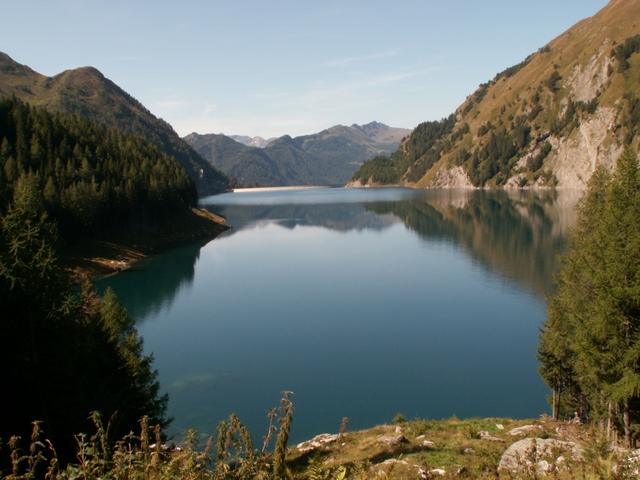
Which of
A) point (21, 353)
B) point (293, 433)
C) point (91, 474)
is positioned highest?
point (91, 474)

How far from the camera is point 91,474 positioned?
7.32 meters

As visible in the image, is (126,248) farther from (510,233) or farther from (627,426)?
(627,426)

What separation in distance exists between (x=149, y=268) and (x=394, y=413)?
72.1m

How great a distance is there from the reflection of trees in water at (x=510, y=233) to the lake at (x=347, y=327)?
0.79m

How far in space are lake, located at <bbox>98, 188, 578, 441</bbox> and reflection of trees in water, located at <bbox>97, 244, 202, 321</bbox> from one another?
0.29m

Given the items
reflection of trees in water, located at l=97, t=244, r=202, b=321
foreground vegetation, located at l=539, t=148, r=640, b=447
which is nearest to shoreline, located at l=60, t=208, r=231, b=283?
reflection of trees in water, located at l=97, t=244, r=202, b=321

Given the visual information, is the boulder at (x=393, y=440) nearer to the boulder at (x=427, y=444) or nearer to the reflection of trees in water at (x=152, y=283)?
the boulder at (x=427, y=444)

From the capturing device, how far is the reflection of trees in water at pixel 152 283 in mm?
71875

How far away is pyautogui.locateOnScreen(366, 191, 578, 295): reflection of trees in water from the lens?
8794 centimetres

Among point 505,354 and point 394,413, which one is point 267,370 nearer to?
point 394,413

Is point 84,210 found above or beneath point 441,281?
above

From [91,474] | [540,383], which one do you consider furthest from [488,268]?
[91,474]

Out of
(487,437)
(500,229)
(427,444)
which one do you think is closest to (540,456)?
(427,444)

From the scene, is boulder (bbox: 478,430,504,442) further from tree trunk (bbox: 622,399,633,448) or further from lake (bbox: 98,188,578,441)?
lake (bbox: 98,188,578,441)
